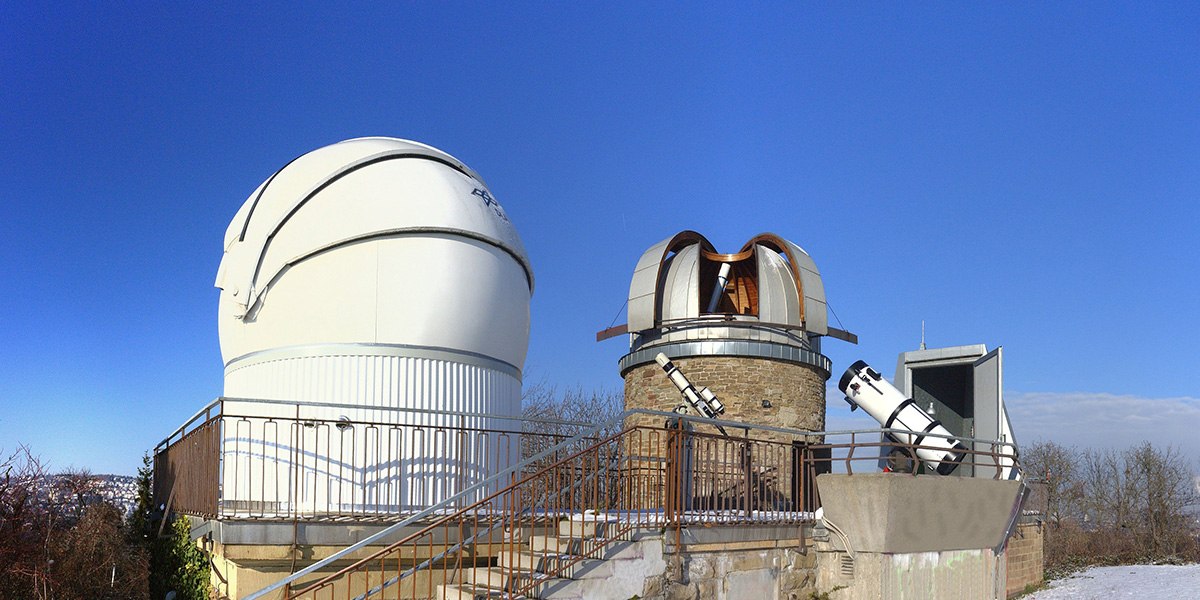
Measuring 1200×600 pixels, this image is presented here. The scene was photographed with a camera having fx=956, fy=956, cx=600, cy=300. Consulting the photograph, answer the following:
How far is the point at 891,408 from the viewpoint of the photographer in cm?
1474

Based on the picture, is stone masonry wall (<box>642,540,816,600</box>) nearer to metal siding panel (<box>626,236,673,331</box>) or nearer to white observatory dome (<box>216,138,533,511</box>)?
white observatory dome (<box>216,138,533,511</box>)

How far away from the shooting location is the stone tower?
18.8m

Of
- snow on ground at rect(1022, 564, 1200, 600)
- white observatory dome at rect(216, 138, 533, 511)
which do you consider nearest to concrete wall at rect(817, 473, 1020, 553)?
white observatory dome at rect(216, 138, 533, 511)

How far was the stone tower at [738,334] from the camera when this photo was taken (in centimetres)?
1884

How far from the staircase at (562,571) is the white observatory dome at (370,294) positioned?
226 cm

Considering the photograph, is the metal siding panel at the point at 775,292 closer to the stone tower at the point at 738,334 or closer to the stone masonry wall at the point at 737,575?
the stone tower at the point at 738,334

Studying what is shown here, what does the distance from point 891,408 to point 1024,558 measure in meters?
6.18

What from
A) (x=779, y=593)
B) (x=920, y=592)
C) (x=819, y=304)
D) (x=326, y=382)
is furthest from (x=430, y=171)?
(x=819, y=304)

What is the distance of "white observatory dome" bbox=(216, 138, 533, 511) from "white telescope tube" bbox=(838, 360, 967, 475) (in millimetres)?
6132

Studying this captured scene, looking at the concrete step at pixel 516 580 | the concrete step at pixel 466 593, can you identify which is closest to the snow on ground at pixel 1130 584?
the concrete step at pixel 516 580

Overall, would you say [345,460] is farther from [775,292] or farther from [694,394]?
[775,292]

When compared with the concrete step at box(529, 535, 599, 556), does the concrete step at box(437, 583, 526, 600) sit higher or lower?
lower

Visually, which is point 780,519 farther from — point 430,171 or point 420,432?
point 430,171

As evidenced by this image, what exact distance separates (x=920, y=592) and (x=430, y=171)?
7630mm
